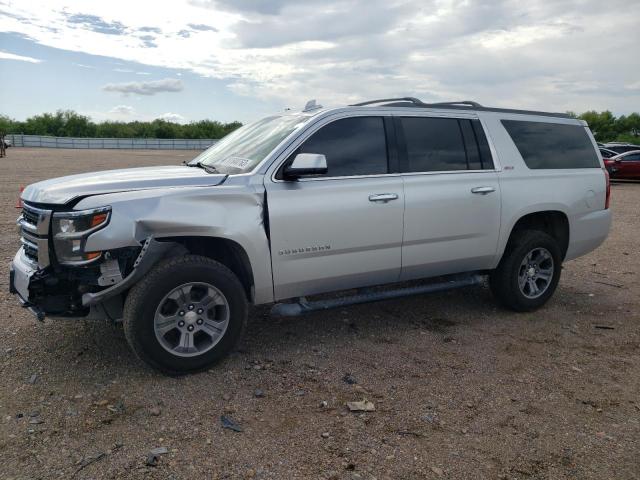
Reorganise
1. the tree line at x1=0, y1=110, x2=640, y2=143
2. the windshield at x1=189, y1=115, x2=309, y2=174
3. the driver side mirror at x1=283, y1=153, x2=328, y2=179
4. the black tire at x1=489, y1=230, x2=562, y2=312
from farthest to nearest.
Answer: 1. the tree line at x1=0, y1=110, x2=640, y2=143
2. the black tire at x1=489, y1=230, x2=562, y2=312
3. the windshield at x1=189, y1=115, x2=309, y2=174
4. the driver side mirror at x1=283, y1=153, x2=328, y2=179

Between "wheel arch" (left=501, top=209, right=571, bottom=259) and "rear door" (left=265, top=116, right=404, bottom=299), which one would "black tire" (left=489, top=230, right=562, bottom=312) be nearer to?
"wheel arch" (left=501, top=209, right=571, bottom=259)

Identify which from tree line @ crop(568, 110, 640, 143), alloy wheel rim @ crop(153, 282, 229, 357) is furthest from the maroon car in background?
tree line @ crop(568, 110, 640, 143)

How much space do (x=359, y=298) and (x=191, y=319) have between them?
4.57ft

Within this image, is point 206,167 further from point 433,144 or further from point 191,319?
point 433,144

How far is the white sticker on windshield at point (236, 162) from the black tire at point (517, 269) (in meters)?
2.71

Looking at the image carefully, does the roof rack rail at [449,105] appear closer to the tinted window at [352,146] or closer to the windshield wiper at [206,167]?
the tinted window at [352,146]

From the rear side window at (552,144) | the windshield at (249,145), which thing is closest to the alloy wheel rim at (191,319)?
the windshield at (249,145)

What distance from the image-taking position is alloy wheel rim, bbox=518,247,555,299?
5.52 metres

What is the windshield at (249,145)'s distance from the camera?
4.42 metres

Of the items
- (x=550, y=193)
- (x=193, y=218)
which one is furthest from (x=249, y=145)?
(x=550, y=193)

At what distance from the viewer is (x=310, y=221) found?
13.8 ft

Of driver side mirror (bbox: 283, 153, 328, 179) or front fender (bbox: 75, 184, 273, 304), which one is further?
driver side mirror (bbox: 283, 153, 328, 179)

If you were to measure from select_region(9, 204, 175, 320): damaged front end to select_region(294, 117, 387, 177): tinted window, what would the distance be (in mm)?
1495

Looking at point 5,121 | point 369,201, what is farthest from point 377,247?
point 5,121
